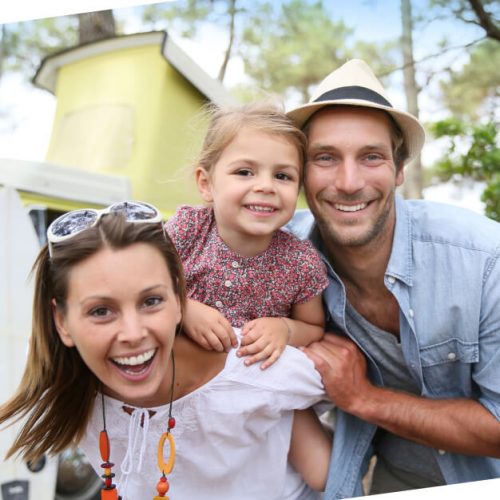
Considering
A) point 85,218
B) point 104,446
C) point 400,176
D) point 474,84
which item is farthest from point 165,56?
point 474,84

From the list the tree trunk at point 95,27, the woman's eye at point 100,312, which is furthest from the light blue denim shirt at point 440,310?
the tree trunk at point 95,27

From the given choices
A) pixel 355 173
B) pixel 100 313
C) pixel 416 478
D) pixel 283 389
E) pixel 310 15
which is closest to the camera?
pixel 100 313

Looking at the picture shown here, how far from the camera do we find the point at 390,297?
1.90 metres

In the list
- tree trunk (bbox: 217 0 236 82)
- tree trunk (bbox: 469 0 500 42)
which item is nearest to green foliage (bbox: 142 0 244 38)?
tree trunk (bbox: 217 0 236 82)

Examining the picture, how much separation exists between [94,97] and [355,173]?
2592mm

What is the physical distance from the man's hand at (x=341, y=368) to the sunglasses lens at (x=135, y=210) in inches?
22.9

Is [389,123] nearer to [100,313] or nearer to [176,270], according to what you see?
[176,270]

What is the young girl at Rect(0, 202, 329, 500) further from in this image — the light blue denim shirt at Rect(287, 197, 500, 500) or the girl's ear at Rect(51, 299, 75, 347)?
the light blue denim shirt at Rect(287, 197, 500, 500)

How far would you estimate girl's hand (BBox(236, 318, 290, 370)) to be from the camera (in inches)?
61.2

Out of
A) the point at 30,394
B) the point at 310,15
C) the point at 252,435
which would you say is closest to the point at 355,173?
the point at 252,435

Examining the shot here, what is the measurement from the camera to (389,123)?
189 cm

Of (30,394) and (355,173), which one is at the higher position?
(355,173)

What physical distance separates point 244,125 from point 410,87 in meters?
3.26

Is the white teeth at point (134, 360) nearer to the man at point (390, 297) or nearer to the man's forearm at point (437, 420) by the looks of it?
the man at point (390, 297)
